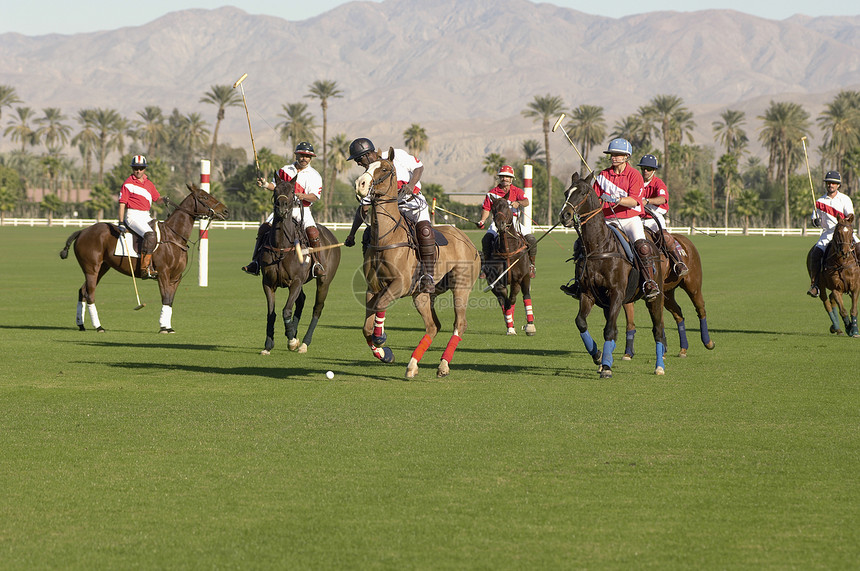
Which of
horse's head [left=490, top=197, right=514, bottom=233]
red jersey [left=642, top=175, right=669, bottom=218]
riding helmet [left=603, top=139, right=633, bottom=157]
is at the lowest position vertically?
horse's head [left=490, top=197, right=514, bottom=233]

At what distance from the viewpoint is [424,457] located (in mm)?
8758

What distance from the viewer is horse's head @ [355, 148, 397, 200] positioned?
1197 cm

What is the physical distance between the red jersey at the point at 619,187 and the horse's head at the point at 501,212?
349 centimetres

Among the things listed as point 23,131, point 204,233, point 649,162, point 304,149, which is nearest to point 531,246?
point 649,162

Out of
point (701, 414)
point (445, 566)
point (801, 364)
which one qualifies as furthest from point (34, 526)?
point (801, 364)

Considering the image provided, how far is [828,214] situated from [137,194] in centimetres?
1222

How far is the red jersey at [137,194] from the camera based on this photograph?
61.6 ft

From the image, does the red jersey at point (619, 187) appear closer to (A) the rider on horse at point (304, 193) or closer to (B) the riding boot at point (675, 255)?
(B) the riding boot at point (675, 255)

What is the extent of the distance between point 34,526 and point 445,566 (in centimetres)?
269

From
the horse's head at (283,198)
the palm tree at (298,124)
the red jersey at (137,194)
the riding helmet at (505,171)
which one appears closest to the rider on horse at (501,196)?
the riding helmet at (505,171)

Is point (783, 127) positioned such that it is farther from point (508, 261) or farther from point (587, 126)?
point (508, 261)

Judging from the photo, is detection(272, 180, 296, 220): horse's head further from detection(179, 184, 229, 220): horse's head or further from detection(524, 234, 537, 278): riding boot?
detection(524, 234, 537, 278): riding boot

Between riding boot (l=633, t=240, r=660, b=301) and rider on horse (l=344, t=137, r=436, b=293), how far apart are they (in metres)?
2.65

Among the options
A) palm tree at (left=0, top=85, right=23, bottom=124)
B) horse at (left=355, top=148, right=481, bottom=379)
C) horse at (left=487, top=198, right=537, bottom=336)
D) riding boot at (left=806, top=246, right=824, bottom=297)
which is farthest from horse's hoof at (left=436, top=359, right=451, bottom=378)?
palm tree at (left=0, top=85, right=23, bottom=124)
